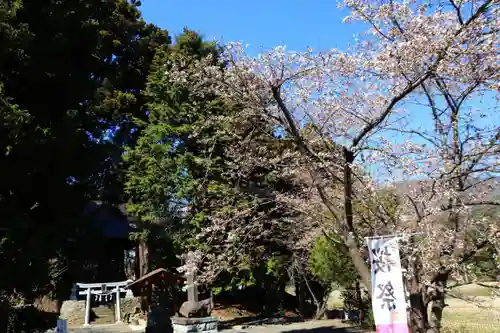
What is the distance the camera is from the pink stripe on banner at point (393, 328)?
507cm

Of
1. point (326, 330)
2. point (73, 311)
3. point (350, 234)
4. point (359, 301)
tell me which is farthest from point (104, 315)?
point (350, 234)

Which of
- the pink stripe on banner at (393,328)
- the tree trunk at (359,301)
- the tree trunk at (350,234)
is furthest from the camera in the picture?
the tree trunk at (359,301)

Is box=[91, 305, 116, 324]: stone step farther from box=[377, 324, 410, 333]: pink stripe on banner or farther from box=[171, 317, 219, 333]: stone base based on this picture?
box=[377, 324, 410, 333]: pink stripe on banner

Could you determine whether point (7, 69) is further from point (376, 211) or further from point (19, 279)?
point (376, 211)

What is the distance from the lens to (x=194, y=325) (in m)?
11.9

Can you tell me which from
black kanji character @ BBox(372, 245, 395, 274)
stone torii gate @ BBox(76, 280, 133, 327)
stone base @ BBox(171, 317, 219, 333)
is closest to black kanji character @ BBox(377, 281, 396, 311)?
black kanji character @ BBox(372, 245, 395, 274)

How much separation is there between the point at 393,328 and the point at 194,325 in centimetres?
781

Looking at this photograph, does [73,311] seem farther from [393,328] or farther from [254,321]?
[393,328]

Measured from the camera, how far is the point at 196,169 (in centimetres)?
1476

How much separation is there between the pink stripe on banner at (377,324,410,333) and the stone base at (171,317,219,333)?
767cm

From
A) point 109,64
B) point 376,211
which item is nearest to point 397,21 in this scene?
point 376,211

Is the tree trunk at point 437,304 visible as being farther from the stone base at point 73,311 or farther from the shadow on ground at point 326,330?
the stone base at point 73,311

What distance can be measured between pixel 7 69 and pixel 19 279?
3584 millimetres

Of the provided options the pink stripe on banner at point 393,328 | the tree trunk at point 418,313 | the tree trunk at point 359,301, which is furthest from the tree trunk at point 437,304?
the tree trunk at point 359,301
